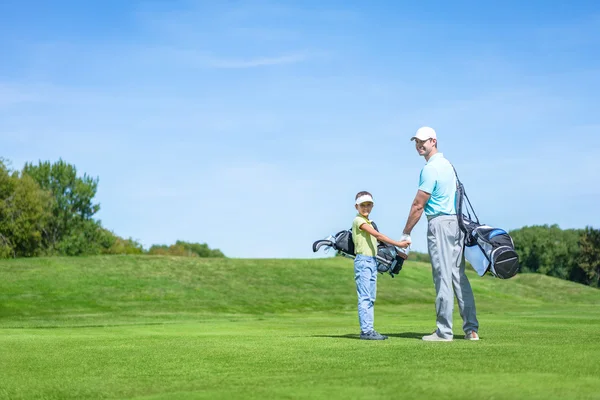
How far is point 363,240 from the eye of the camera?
11.1m

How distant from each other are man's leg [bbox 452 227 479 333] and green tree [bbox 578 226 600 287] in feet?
291

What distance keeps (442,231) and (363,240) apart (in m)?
1.23

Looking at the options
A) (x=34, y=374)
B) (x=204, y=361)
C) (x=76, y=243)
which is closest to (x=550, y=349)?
(x=204, y=361)

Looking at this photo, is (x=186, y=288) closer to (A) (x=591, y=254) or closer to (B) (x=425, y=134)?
(B) (x=425, y=134)

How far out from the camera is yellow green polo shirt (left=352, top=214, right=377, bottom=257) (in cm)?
1115

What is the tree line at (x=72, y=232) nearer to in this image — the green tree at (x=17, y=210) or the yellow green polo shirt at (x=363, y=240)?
the green tree at (x=17, y=210)

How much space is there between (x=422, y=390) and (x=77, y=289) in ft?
116

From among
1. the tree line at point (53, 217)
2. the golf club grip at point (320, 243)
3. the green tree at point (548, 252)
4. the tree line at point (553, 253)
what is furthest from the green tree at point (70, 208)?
the golf club grip at point (320, 243)

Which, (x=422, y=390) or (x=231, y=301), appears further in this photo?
(x=231, y=301)

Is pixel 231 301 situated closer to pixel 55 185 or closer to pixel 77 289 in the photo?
pixel 77 289

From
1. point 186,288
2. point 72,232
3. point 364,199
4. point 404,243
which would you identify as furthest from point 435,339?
point 72,232

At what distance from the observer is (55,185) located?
96062mm

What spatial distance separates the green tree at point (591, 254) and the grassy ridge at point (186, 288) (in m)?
39.9

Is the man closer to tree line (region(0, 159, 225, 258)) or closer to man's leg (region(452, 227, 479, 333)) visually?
man's leg (region(452, 227, 479, 333))
